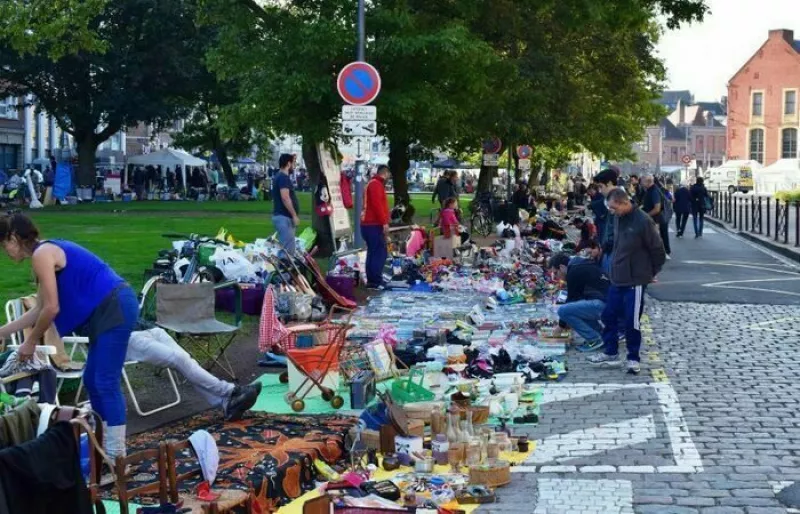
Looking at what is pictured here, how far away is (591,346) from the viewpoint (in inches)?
501

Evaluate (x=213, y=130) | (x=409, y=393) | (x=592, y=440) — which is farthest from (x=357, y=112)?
(x=213, y=130)

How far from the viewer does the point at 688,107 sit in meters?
166

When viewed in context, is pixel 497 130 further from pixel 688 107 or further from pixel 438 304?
pixel 688 107

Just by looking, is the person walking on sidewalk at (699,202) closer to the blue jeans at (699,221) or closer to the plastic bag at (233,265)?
the blue jeans at (699,221)

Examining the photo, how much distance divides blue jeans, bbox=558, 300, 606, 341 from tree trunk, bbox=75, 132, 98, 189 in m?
45.7

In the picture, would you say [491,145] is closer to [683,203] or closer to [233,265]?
[683,203]

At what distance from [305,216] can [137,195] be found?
21721 mm

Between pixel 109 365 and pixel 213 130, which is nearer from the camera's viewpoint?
pixel 109 365

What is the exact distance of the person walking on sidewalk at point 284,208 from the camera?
16406mm

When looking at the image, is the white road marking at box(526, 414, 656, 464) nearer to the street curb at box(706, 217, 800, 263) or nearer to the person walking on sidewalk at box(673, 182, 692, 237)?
the street curb at box(706, 217, 800, 263)

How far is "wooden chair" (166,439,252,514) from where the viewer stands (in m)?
Result: 6.26

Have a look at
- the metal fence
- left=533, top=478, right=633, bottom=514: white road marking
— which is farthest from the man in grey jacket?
the metal fence

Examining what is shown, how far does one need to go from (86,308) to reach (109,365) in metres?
0.40

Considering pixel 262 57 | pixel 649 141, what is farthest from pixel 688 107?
pixel 262 57
